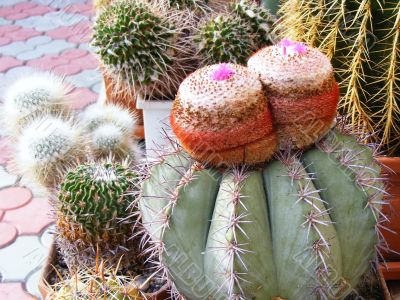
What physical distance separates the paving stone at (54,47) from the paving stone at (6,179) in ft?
3.38

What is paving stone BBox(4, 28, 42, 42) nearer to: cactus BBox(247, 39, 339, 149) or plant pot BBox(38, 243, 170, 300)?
plant pot BBox(38, 243, 170, 300)

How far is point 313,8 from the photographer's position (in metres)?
1.03

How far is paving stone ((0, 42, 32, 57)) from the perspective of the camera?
2.65 m

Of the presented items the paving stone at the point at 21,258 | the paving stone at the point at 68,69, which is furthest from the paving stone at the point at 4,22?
the paving stone at the point at 21,258

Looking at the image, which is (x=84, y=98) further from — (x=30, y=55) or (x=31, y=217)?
(x=31, y=217)

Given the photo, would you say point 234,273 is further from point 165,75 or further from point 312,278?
point 165,75

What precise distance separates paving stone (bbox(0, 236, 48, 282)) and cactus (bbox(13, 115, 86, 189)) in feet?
0.92

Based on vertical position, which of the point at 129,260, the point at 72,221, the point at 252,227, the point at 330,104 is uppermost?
the point at 330,104

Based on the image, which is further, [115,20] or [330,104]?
[115,20]

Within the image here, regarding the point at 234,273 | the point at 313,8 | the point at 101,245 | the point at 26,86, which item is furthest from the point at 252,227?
the point at 26,86

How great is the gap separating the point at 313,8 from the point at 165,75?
0.42 m

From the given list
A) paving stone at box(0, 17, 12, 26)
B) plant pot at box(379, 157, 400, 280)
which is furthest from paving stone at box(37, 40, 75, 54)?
plant pot at box(379, 157, 400, 280)

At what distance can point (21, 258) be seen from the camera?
144cm

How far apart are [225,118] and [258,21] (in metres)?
0.66
